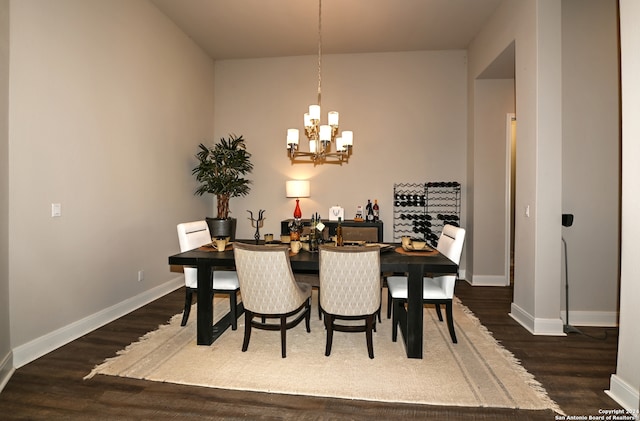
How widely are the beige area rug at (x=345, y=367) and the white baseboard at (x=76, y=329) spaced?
1.87 ft

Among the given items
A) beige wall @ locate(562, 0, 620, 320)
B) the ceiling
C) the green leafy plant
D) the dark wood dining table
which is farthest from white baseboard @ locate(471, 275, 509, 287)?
the green leafy plant

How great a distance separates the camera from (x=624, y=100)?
214 cm

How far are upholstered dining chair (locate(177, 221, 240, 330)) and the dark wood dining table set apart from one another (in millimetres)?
222

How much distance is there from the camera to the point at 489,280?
16.5 feet

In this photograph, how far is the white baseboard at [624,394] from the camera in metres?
2.01

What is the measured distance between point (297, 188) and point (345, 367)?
317cm

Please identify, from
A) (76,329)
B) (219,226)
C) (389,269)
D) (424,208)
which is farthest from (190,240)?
(424,208)

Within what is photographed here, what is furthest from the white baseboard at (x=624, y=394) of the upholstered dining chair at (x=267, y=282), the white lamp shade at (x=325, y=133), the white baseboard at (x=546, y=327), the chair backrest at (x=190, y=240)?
the chair backrest at (x=190, y=240)

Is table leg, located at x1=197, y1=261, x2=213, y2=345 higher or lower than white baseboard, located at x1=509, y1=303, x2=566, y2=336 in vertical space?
higher

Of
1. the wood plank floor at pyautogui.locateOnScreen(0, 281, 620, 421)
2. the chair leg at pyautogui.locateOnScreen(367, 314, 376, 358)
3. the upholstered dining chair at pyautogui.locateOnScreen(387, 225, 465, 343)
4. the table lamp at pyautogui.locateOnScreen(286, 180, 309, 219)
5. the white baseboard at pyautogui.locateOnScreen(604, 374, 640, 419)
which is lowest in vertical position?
the wood plank floor at pyautogui.locateOnScreen(0, 281, 620, 421)

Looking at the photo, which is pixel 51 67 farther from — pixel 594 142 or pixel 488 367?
pixel 594 142

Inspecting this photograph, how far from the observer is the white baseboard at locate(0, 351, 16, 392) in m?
2.29

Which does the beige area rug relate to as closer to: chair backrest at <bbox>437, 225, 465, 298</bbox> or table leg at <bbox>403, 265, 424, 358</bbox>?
table leg at <bbox>403, 265, 424, 358</bbox>

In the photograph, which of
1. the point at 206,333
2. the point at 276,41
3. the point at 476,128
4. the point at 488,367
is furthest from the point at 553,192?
the point at 276,41
